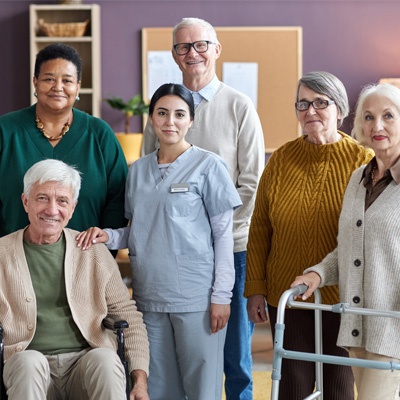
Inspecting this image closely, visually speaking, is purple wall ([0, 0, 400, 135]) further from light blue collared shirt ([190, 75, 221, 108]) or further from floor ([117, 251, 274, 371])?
light blue collared shirt ([190, 75, 221, 108])

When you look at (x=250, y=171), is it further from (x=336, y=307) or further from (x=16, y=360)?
(x=16, y=360)

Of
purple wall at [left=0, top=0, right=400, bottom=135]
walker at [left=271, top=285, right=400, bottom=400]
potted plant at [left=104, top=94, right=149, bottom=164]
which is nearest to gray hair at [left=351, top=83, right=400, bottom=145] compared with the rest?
walker at [left=271, top=285, right=400, bottom=400]

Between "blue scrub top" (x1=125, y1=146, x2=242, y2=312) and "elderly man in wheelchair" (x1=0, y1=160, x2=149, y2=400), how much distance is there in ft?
0.35

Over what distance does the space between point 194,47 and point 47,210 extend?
0.87 m

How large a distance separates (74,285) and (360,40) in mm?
3694

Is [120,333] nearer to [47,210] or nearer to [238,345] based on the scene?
[47,210]

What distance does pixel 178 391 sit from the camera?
8.81 feet

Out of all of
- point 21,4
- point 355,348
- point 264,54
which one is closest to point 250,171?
point 355,348

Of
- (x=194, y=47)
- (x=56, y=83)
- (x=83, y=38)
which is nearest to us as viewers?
(x=56, y=83)

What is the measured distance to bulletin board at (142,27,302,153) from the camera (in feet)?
18.0

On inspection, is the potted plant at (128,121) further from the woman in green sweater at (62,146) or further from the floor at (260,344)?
the woman in green sweater at (62,146)

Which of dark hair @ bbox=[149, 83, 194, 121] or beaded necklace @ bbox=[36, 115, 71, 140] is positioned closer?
dark hair @ bbox=[149, 83, 194, 121]

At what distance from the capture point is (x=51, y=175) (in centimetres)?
252

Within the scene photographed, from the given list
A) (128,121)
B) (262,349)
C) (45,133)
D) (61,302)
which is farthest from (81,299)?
(128,121)
